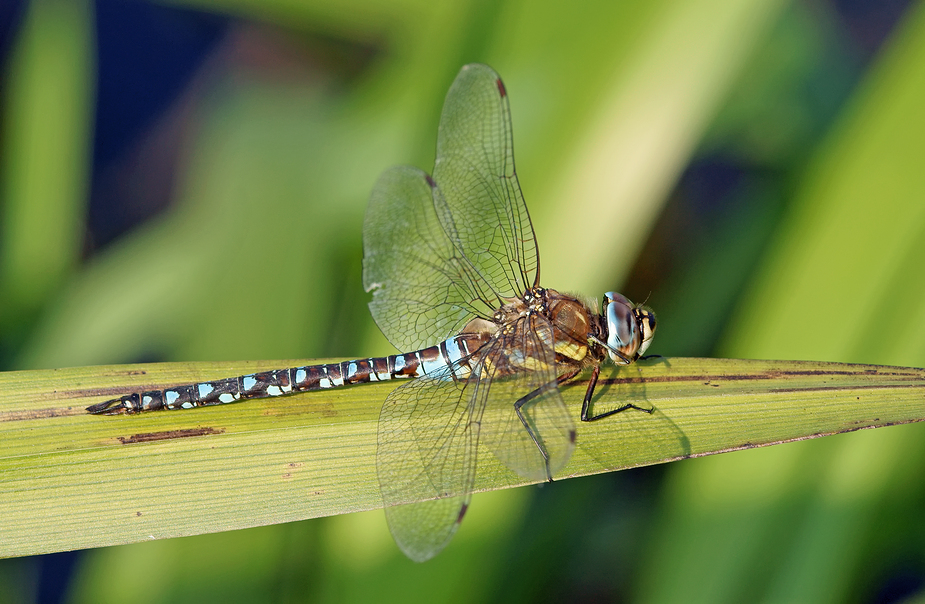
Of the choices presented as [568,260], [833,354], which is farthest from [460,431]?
[833,354]

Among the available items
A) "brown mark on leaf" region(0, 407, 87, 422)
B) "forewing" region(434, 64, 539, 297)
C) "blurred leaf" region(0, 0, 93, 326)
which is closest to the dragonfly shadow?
"forewing" region(434, 64, 539, 297)

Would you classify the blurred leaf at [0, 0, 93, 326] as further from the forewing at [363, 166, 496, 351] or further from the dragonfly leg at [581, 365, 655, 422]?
the dragonfly leg at [581, 365, 655, 422]

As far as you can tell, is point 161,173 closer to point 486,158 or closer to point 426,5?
point 426,5

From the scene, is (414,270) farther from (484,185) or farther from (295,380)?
(295,380)

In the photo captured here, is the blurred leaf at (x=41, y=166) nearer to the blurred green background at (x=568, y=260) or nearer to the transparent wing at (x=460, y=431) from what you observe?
the blurred green background at (x=568, y=260)

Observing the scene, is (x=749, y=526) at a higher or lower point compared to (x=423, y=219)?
lower

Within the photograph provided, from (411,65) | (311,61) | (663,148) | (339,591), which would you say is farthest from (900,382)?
(311,61)

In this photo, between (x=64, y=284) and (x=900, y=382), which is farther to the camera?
(x=64, y=284)
